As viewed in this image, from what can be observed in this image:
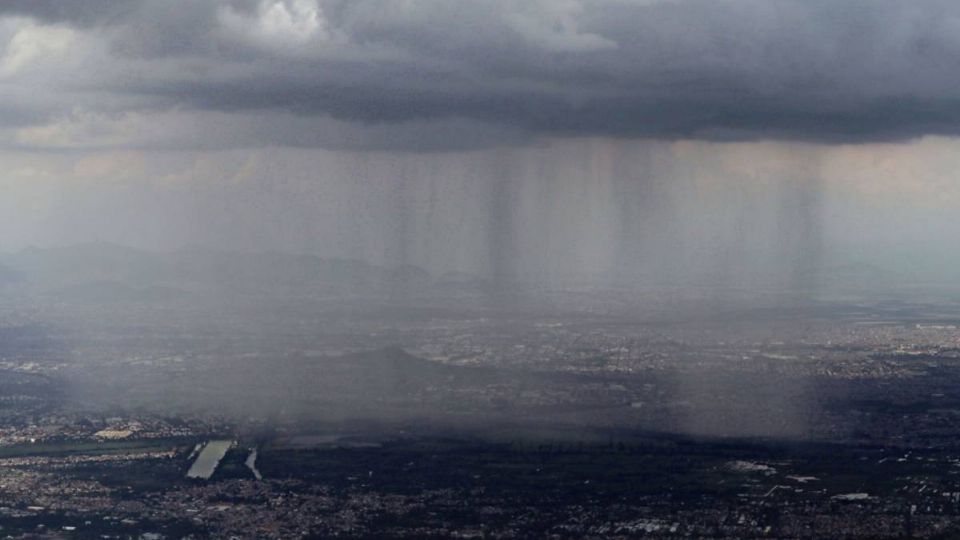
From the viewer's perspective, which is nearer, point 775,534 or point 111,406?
point 775,534

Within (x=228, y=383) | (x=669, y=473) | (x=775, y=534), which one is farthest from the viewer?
(x=228, y=383)

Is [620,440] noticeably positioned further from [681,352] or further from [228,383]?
[681,352]

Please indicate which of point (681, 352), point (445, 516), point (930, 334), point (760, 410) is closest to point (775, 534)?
point (445, 516)

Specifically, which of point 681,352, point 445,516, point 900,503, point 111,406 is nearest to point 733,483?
point 900,503

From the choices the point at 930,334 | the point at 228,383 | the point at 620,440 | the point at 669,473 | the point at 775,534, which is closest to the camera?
the point at 775,534

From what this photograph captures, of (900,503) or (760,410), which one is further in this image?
(760,410)

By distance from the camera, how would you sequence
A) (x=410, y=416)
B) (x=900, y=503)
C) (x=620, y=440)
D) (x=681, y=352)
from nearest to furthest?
(x=900, y=503)
(x=620, y=440)
(x=410, y=416)
(x=681, y=352)

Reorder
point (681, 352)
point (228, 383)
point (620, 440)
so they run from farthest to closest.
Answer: point (681, 352), point (228, 383), point (620, 440)

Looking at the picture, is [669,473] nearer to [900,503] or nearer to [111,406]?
[900,503]

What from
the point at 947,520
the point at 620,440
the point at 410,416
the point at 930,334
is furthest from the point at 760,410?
the point at 930,334
